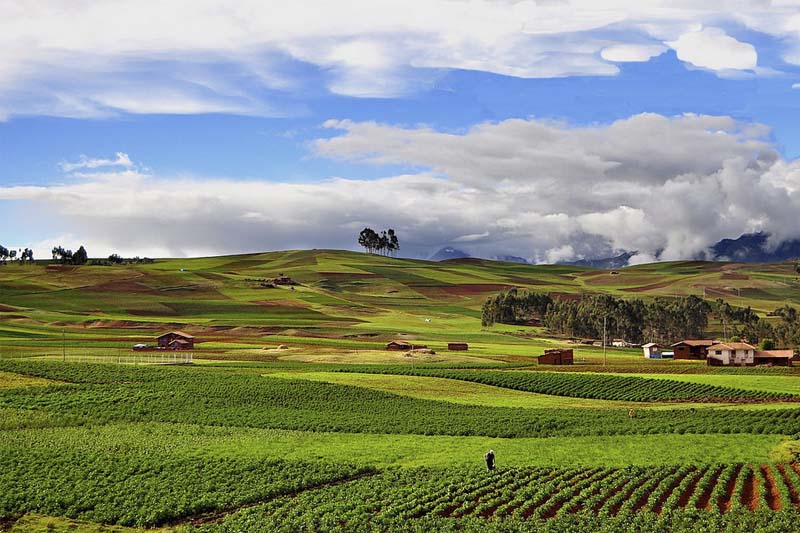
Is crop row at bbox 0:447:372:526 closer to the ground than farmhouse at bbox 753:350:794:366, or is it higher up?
closer to the ground

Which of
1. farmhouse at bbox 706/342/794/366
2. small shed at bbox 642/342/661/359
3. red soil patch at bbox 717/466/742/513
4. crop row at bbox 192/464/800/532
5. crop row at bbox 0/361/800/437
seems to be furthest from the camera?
small shed at bbox 642/342/661/359

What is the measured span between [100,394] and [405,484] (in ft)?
138

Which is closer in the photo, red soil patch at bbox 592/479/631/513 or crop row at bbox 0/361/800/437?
red soil patch at bbox 592/479/631/513

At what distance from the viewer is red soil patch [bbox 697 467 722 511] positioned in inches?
1468

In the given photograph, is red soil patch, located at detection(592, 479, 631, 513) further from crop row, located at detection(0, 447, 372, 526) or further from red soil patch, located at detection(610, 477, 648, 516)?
crop row, located at detection(0, 447, 372, 526)

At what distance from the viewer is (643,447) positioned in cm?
5153

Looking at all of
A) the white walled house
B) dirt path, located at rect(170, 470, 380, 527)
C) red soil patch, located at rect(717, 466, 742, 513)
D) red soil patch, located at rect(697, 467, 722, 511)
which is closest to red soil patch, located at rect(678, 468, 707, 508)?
red soil patch, located at rect(697, 467, 722, 511)

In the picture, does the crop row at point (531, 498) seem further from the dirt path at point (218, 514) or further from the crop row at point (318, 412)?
the crop row at point (318, 412)

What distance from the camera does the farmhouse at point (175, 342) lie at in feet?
413

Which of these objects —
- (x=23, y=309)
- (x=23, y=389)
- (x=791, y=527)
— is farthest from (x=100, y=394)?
(x=23, y=309)

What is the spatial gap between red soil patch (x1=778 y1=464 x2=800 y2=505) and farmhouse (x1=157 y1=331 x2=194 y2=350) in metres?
99.1

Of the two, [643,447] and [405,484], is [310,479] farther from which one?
[643,447]

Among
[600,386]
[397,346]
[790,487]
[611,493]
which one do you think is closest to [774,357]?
[600,386]

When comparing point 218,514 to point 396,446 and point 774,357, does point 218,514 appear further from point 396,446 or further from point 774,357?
point 774,357
